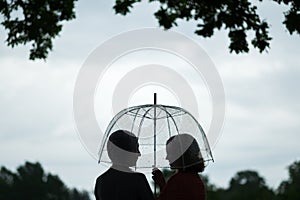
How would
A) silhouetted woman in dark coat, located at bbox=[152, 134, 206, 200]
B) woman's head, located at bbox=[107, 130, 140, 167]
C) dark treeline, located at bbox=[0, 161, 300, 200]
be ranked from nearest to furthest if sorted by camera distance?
woman's head, located at bbox=[107, 130, 140, 167] → silhouetted woman in dark coat, located at bbox=[152, 134, 206, 200] → dark treeline, located at bbox=[0, 161, 300, 200]

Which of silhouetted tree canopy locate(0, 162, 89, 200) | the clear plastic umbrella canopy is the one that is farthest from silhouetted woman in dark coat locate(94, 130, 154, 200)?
silhouetted tree canopy locate(0, 162, 89, 200)

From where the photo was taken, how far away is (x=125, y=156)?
7910 mm

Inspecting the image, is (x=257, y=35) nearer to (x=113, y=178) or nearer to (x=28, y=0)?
(x=28, y=0)

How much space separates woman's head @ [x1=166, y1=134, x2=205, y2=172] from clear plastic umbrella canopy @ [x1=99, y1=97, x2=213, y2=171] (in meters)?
0.42

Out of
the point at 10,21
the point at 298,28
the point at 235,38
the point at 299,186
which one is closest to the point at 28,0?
the point at 10,21

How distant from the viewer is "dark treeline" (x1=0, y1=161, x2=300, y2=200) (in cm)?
11427

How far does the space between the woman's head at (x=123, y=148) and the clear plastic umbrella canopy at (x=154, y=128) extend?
1.87ft

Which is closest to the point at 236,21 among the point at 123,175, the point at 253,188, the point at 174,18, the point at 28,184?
the point at 174,18

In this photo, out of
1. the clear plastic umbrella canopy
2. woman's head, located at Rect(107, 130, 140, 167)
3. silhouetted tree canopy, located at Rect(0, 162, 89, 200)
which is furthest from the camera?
silhouetted tree canopy, located at Rect(0, 162, 89, 200)

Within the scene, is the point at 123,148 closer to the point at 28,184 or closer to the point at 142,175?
the point at 142,175

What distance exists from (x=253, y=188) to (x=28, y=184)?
3600cm

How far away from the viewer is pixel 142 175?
8.04 metres

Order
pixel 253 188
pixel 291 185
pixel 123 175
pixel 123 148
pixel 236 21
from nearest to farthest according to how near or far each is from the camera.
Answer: pixel 123 148, pixel 123 175, pixel 236 21, pixel 291 185, pixel 253 188

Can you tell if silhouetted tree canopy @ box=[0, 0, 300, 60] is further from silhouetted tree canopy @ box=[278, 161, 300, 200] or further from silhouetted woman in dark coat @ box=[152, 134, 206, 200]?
silhouetted tree canopy @ box=[278, 161, 300, 200]
